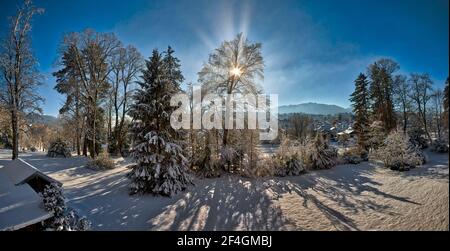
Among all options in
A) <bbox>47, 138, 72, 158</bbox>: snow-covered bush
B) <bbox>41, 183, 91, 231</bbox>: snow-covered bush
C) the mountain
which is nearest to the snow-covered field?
<bbox>41, 183, 91, 231</bbox>: snow-covered bush

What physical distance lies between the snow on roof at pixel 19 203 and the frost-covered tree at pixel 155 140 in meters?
2.74

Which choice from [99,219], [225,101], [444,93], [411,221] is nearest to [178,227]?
[99,219]

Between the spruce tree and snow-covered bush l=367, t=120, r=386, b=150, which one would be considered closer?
snow-covered bush l=367, t=120, r=386, b=150

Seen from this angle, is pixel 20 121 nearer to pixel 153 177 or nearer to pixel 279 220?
pixel 153 177

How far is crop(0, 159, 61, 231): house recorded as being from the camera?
10.6ft

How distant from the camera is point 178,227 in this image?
4602mm

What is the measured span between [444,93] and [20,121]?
48.3 feet

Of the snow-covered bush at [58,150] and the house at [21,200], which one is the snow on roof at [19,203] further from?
the snow-covered bush at [58,150]

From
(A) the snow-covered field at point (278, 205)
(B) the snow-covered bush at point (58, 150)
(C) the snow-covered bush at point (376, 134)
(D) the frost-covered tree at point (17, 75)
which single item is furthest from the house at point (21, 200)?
(C) the snow-covered bush at point (376, 134)

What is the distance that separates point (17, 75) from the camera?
8938mm

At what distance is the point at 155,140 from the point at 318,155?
1041 cm

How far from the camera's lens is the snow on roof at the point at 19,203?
3191mm

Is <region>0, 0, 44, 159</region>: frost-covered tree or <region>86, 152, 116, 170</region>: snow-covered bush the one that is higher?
<region>0, 0, 44, 159</region>: frost-covered tree

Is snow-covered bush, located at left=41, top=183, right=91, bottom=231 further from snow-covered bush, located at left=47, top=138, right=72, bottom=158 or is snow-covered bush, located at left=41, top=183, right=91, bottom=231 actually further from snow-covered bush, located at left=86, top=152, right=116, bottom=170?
snow-covered bush, located at left=47, top=138, right=72, bottom=158
